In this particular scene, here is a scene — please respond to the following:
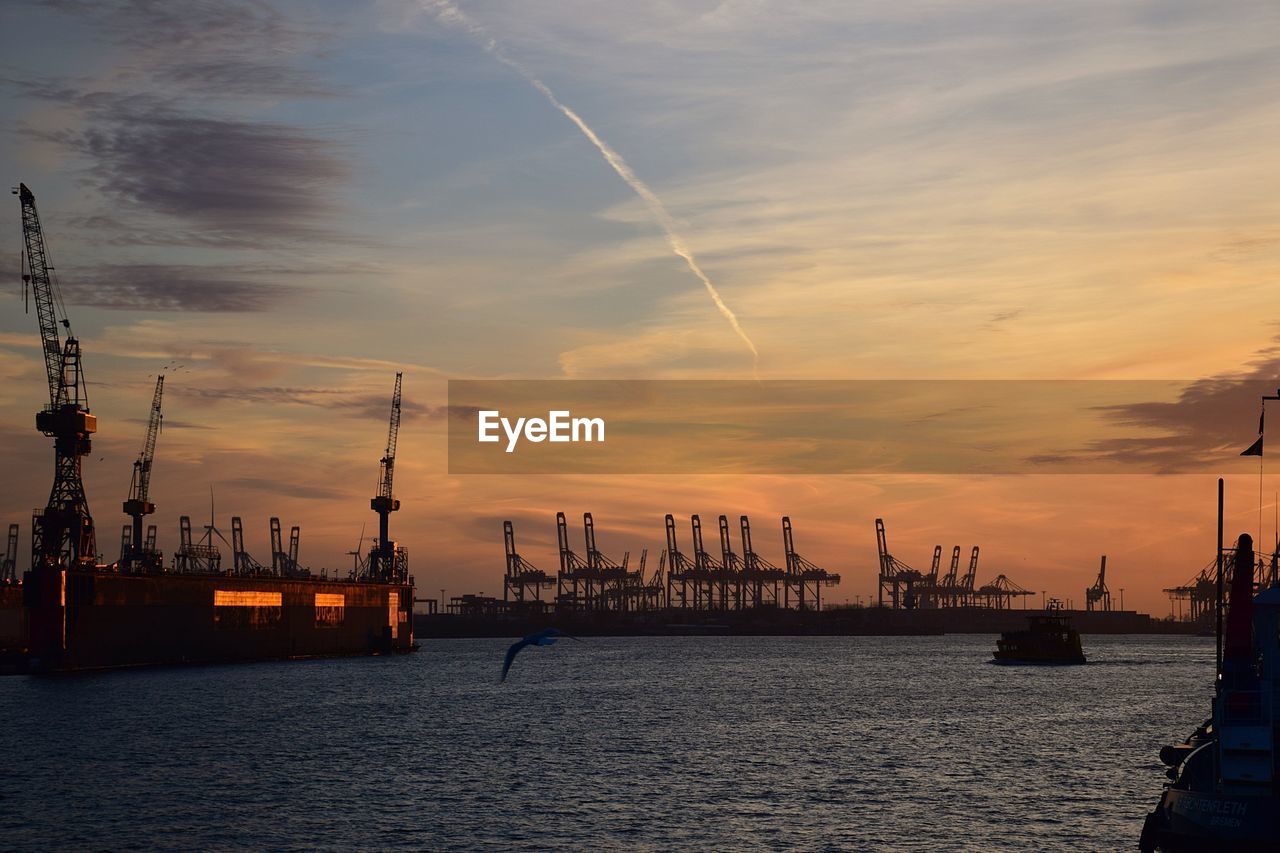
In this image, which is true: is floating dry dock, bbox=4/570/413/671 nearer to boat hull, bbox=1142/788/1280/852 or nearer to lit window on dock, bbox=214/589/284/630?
lit window on dock, bbox=214/589/284/630

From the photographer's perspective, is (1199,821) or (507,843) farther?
(507,843)

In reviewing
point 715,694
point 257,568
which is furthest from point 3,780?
point 257,568

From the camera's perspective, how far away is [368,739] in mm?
84312

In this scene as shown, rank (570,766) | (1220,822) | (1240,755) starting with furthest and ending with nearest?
(570,766) → (1240,755) → (1220,822)

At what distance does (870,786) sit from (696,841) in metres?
17.0

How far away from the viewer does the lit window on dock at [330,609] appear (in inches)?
7111

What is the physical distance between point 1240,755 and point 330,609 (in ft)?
522

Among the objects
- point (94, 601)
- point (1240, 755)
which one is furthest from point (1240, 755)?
point (94, 601)

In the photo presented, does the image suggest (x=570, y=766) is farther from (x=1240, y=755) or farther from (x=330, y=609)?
(x=330, y=609)

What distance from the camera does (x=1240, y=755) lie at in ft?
122

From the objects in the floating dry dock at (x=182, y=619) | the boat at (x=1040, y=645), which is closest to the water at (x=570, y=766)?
the floating dry dock at (x=182, y=619)

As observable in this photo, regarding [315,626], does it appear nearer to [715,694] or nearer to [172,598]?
[172,598]

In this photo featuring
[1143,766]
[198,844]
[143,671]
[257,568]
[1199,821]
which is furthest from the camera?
[257,568]

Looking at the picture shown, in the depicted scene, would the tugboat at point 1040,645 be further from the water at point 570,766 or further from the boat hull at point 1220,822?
the boat hull at point 1220,822
